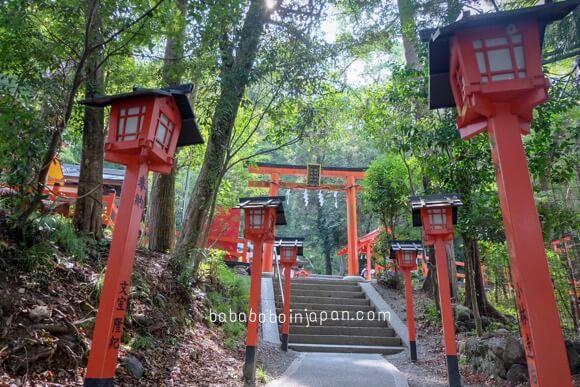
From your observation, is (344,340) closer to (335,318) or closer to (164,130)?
(335,318)

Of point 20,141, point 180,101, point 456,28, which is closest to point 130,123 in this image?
point 180,101

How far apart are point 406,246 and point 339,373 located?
3655mm

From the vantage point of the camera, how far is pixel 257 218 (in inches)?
240

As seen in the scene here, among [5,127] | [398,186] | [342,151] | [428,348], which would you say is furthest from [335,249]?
[5,127]

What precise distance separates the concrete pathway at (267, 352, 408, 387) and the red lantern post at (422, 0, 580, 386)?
362 cm

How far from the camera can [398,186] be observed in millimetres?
11969

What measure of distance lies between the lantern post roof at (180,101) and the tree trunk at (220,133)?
2.34 m

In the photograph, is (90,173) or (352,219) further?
(352,219)

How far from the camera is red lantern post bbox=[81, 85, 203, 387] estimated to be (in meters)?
2.64

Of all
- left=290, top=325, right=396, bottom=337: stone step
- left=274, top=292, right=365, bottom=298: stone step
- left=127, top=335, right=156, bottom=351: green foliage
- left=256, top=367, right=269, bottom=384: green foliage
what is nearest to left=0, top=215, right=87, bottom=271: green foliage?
left=127, top=335, right=156, bottom=351: green foliage

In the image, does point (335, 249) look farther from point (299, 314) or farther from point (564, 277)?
point (564, 277)

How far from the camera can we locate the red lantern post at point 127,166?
2.64 metres

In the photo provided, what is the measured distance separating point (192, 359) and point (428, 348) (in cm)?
578

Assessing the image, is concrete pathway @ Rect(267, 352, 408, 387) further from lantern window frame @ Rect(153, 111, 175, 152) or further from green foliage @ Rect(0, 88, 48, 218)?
green foliage @ Rect(0, 88, 48, 218)
